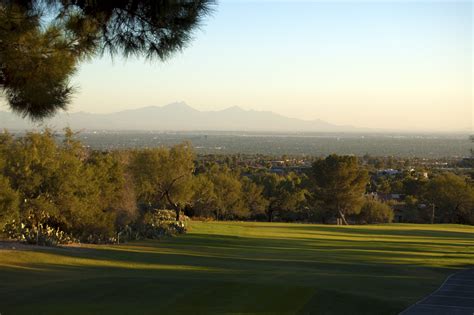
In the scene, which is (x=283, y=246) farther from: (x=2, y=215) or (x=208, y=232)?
(x=2, y=215)

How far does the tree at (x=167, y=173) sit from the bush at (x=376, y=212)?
969 inches

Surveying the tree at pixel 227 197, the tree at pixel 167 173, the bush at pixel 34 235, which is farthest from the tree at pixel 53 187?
the tree at pixel 227 197

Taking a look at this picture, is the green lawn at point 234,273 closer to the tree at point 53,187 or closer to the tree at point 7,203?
the tree at point 7,203

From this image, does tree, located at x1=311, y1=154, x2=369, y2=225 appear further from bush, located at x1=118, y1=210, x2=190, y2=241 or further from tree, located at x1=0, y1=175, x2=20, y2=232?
tree, located at x1=0, y1=175, x2=20, y2=232

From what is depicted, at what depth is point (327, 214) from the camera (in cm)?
6725

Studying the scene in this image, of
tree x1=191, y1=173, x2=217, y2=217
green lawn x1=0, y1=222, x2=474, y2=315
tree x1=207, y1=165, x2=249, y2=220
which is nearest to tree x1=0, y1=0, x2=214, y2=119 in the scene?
green lawn x1=0, y1=222, x2=474, y2=315

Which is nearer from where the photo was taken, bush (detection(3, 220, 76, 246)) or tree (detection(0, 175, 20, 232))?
tree (detection(0, 175, 20, 232))

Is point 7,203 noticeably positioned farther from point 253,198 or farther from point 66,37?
point 253,198

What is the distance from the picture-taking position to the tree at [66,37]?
9844mm

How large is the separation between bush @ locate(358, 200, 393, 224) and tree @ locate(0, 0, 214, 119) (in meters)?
58.4

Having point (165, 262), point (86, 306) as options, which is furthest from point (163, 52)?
point (165, 262)

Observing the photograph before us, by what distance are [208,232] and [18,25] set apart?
101ft

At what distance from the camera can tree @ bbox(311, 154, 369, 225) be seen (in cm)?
6184

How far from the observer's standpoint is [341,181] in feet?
204
